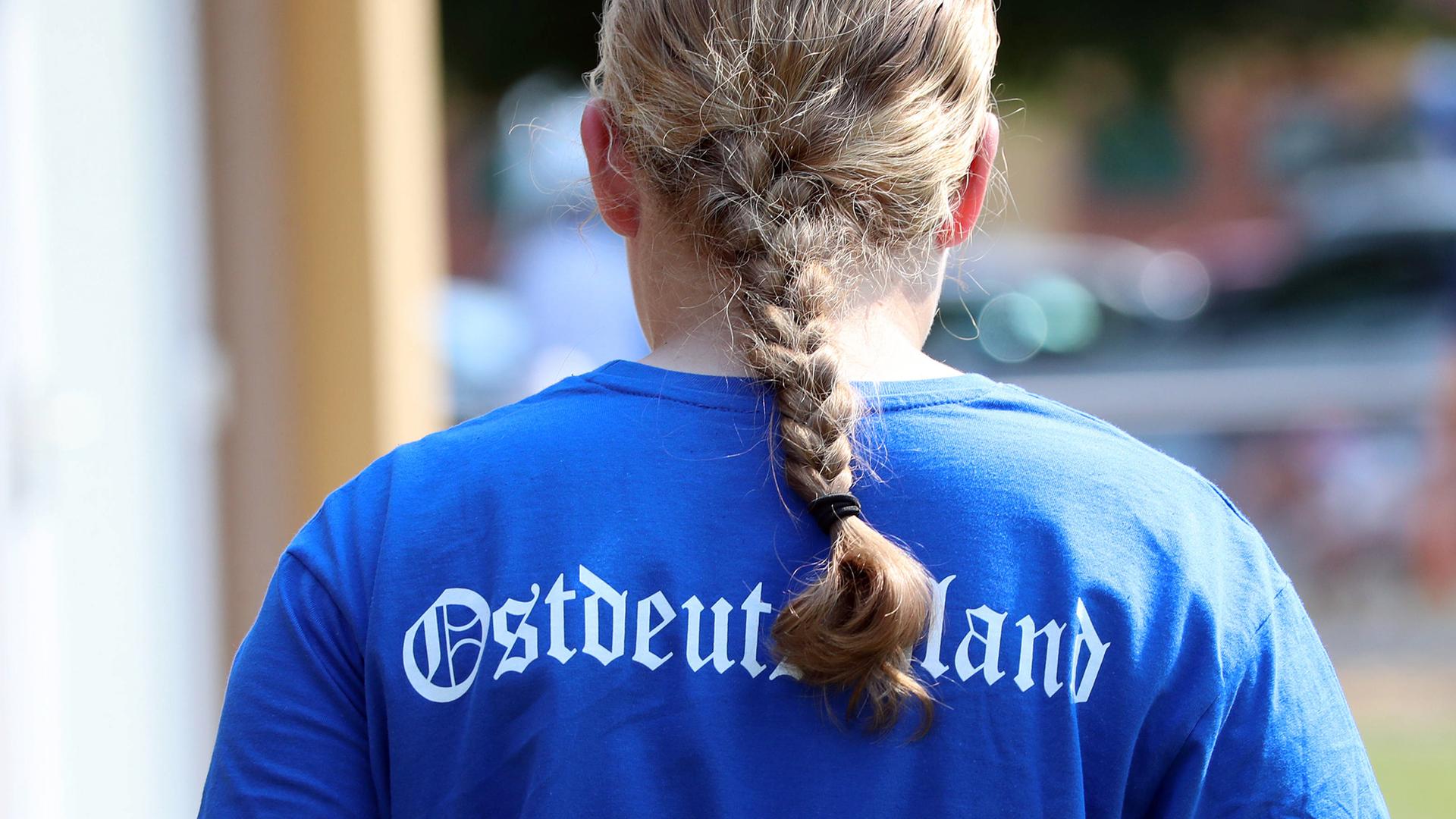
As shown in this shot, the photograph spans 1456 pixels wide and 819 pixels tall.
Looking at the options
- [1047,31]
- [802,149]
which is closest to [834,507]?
[802,149]

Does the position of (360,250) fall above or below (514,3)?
below

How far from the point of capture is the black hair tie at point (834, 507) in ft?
3.91

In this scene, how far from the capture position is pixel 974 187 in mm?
1405

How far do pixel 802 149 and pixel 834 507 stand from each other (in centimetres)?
31

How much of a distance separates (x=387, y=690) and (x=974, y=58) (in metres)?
0.72

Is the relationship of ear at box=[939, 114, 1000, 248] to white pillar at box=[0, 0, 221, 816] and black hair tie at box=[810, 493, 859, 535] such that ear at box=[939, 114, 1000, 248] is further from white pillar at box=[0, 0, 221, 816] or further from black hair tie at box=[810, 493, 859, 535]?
white pillar at box=[0, 0, 221, 816]

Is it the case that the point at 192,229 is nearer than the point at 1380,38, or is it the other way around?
the point at 192,229

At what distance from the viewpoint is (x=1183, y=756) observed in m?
1.22

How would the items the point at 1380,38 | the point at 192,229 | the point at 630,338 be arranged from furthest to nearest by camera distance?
A: 1. the point at 1380,38
2. the point at 630,338
3. the point at 192,229

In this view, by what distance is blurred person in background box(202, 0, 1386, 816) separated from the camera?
1.20 m

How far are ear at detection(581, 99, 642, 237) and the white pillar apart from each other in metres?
2.03

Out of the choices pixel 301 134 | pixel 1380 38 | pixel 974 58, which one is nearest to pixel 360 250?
pixel 301 134

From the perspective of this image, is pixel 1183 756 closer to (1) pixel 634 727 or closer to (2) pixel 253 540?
(1) pixel 634 727

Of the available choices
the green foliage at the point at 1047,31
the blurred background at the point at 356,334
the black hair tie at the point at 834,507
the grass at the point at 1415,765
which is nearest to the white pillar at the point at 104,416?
the blurred background at the point at 356,334
